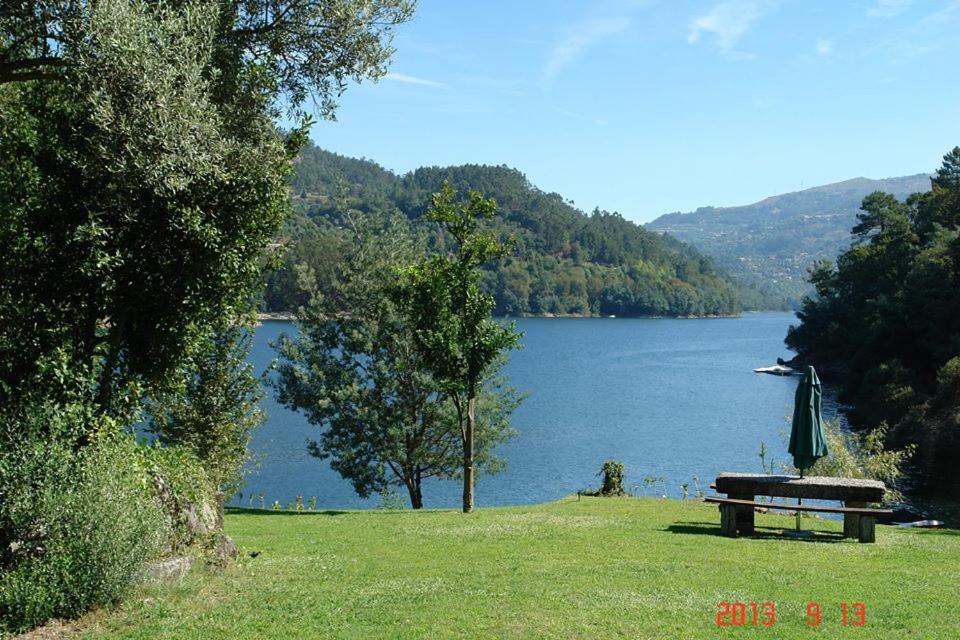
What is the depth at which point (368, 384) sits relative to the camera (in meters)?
34.5

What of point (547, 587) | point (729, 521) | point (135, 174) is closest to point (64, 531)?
point (135, 174)

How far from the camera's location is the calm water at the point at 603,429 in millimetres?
43094

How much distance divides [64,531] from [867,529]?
15356mm

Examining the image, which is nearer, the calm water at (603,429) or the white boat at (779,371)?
the calm water at (603,429)

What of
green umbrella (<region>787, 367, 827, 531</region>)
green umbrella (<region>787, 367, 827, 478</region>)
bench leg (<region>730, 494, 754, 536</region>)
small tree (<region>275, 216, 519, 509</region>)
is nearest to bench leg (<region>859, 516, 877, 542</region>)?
green umbrella (<region>787, 367, 827, 531</region>)

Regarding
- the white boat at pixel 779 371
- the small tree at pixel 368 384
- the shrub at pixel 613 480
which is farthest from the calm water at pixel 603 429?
the shrub at pixel 613 480

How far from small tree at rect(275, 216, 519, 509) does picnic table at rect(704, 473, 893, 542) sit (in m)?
16.9

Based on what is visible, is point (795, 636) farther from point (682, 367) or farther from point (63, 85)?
point (682, 367)

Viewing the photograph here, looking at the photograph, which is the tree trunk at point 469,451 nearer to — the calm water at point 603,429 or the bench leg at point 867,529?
the bench leg at point 867,529

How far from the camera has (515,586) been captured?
1145 centimetres

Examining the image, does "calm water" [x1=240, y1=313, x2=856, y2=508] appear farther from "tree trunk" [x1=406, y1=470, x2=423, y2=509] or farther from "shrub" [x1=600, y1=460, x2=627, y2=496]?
"shrub" [x1=600, y1=460, x2=627, y2=496]

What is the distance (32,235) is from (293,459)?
1499 inches
